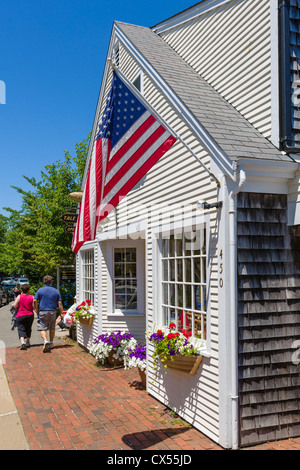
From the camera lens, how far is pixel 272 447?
449 centimetres

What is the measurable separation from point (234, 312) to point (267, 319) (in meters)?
0.48

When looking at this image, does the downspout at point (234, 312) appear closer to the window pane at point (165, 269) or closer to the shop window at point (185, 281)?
the shop window at point (185, 281)

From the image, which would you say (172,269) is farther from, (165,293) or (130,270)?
(130,270)

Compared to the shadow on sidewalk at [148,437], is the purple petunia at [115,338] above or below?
above

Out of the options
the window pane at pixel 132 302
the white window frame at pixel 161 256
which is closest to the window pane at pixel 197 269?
the white window frame at pixel 161 256

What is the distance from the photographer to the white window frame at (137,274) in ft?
28.1

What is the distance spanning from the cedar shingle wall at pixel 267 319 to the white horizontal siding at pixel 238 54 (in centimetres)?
125

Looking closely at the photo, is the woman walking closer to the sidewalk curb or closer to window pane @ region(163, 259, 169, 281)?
the sidewalk curb

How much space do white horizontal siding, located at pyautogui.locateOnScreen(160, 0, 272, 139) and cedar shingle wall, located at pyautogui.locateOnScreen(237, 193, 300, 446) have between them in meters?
1.25

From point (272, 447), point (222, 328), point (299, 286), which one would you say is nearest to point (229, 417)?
point (272, 447)

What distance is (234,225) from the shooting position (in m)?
4.60

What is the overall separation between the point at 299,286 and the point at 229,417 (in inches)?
66.9

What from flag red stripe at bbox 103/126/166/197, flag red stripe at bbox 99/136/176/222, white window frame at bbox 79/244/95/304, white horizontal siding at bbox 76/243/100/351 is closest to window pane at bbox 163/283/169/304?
flag red stripe at bbox 99/136/176/222

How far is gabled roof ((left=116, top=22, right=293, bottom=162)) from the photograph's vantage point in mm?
4863
